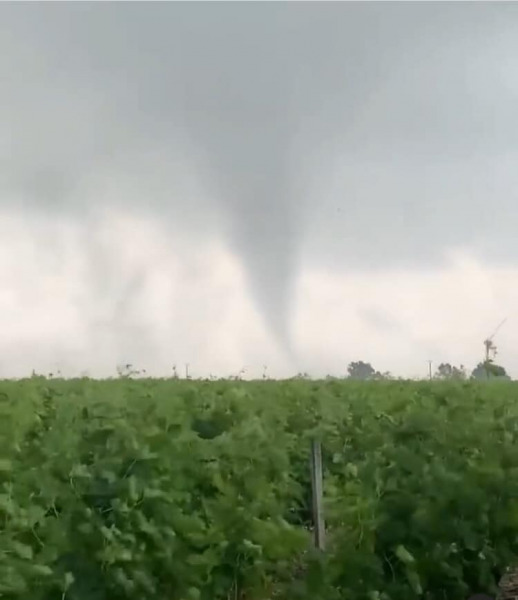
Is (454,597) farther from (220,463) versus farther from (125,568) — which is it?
(125,568)

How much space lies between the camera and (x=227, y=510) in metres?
7.37

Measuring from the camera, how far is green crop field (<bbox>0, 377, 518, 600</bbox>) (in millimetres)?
6297

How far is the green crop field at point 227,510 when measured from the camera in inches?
248

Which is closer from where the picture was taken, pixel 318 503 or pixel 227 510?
pixel 227 510

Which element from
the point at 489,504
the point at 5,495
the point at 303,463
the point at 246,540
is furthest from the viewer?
the point at 303,463

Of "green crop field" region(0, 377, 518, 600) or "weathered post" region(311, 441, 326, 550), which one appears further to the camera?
"weathered post" region(311, 441, 326, 550)

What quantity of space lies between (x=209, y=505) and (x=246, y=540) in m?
0.33

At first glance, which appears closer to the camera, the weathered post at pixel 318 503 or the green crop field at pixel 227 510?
A: the green crop field at pixel 227 510

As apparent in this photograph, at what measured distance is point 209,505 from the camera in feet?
24.2

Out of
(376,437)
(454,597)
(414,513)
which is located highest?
(376,437)

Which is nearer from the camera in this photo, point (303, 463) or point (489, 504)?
point (489, 504)

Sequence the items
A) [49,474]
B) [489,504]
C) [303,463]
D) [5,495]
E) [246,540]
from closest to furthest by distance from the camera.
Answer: [5,495], [49,474], [246,540], [489,504], [303,463]

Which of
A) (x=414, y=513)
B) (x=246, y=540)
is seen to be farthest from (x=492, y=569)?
(x=246, y=540)

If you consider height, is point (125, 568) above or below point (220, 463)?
below
